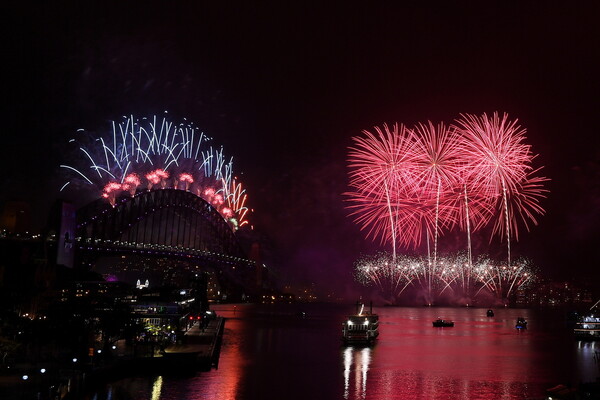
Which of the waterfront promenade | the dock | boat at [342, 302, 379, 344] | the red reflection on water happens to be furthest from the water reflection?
the waterfront promenade

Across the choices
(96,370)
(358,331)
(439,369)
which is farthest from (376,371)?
(96,370)

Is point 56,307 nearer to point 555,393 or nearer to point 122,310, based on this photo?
point 122,310

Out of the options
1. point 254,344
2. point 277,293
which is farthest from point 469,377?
point 277,293

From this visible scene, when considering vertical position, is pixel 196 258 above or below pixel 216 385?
above

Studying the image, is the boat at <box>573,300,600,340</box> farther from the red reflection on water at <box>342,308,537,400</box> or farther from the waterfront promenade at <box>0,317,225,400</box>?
the waterfront promenade at <box>0,317,225,400</box>

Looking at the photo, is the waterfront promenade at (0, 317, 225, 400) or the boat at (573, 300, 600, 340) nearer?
the waterfront promenade at (0, 317, 225, 400)

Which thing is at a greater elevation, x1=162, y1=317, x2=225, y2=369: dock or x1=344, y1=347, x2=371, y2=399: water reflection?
x1=162, y1=317, x2=225, y2=369: dock
